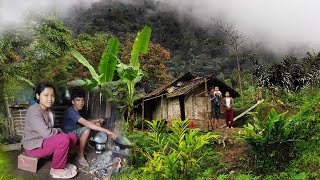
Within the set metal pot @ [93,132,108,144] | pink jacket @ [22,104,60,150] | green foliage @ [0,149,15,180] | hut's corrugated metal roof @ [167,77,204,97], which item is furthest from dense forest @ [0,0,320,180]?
hut's corrugated metal roof @ [167,77,204,97]

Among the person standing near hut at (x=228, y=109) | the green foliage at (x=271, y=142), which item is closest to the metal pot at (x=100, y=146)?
Result: the green foliage at (x=271, y=142)

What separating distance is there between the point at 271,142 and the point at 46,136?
2.87 metres

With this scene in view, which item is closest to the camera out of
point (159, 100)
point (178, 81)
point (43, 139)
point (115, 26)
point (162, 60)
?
point (43, 139)

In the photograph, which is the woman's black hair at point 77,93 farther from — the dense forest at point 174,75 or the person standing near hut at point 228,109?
the person standing near hut at point 228,109

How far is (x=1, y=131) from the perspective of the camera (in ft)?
6.21

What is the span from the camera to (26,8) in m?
8.46

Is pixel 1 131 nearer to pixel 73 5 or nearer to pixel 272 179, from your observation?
pixel 272 179

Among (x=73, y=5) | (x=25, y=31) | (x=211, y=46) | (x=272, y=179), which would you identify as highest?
(x=73, y=5)

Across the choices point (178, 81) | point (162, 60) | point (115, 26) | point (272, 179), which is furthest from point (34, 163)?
point (115, 26)

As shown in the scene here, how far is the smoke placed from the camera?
7526 mm

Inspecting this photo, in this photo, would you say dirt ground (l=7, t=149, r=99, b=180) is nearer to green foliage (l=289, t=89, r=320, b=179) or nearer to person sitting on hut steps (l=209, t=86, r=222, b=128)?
green foliage (l=289, t=89, r=320, b=179)

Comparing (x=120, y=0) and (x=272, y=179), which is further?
(x=120, y=0)

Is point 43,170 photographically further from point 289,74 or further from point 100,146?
point 289,74

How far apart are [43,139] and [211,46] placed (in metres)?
12.1
